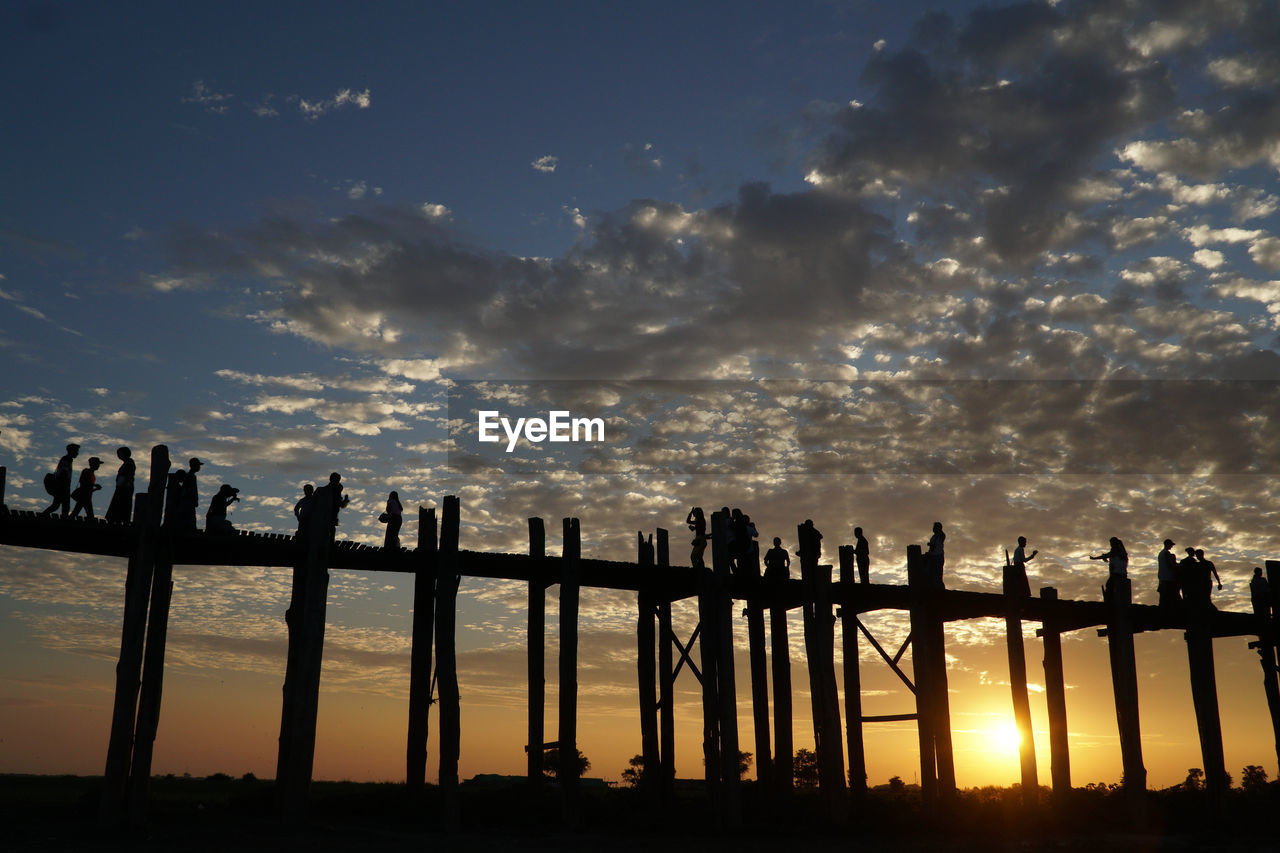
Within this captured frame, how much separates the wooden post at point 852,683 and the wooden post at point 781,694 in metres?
1.12

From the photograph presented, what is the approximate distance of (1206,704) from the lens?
836 inches

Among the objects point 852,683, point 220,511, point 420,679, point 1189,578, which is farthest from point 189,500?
point 1189,578

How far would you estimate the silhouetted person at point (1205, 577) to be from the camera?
71.3 feet

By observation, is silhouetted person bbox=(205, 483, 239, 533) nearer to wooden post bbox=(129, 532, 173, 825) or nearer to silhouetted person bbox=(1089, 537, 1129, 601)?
wooden post bbox=(129, 532, 173, 825)

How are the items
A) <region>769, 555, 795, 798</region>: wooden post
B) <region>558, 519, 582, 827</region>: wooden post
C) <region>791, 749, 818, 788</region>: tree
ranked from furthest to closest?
<region>791, 749, 818, 788</region>: tree → <region>769, 555, 795, 798</region>: wooden post → <region>558, 519, 582, 827</region>: wooden post

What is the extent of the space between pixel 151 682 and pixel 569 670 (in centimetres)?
624

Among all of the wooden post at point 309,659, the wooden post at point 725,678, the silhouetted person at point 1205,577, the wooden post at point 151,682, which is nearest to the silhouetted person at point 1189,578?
the silhouetted person at point 1205,577

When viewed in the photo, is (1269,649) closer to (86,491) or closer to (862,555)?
(862,555)

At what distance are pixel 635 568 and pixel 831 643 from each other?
380 cm

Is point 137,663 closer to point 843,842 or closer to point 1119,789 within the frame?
point 843,842

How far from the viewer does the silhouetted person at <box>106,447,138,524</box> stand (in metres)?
15.2

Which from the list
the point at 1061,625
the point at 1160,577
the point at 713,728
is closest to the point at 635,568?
the point at 713,728

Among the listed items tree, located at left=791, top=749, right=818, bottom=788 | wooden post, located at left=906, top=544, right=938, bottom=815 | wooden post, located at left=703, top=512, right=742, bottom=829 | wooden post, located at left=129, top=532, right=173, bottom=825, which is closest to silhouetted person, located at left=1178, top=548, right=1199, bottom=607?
wooden post, located at left=906, top=544, right=938, bottom=815

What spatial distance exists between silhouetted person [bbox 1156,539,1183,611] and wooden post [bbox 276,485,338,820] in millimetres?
16852
